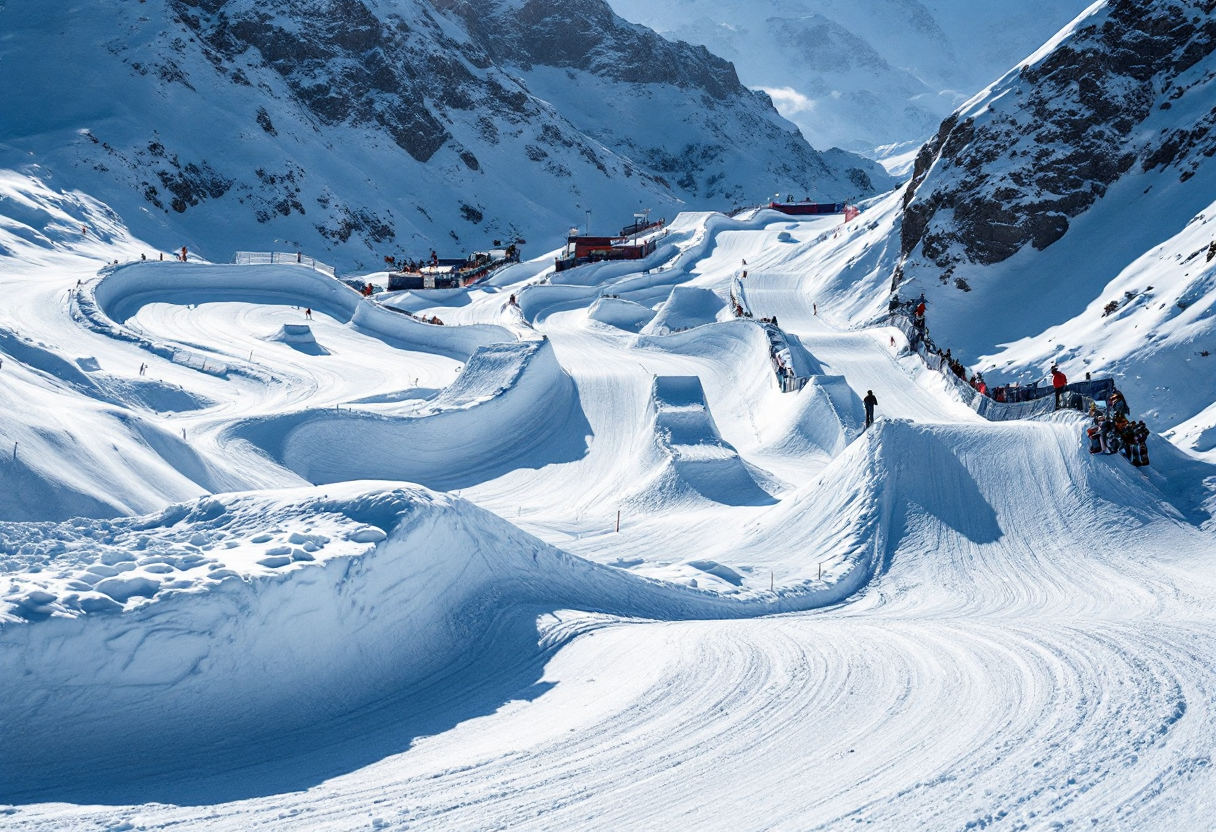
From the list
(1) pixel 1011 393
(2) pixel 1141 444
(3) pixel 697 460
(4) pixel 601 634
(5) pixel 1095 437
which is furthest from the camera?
(1) pixel 1011 393

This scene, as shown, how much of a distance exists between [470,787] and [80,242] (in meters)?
51.5

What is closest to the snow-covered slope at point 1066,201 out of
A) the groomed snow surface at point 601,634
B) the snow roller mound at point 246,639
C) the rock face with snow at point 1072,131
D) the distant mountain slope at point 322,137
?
the rock face with snow at point 1072,131

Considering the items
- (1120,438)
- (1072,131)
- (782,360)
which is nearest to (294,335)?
(782,360)

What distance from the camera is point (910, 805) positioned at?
22.1 ft

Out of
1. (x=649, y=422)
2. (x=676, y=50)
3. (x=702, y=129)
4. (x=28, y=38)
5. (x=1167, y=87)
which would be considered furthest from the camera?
(x=676, y=50)

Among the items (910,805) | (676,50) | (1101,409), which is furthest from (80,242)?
(676,50)

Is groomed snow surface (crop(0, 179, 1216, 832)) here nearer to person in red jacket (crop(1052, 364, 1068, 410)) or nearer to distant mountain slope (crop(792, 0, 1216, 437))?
person in red jacket (crop(1052, 364, 1068, 410))

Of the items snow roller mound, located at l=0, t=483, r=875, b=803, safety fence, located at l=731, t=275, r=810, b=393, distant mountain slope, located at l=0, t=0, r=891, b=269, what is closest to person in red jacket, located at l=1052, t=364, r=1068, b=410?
safety fence, located at l=731, t=275, r=810, b=393

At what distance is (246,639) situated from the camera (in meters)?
8.66

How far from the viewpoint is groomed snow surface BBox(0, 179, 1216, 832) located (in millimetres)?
7066

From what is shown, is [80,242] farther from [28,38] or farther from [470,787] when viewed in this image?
[470,787]

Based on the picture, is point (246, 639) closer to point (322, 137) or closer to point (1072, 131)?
point (1072, 131)

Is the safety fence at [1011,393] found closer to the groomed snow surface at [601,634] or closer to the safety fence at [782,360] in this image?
the groomed snow surface at [601,634]

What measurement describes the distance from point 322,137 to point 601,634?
7518 centimetres
